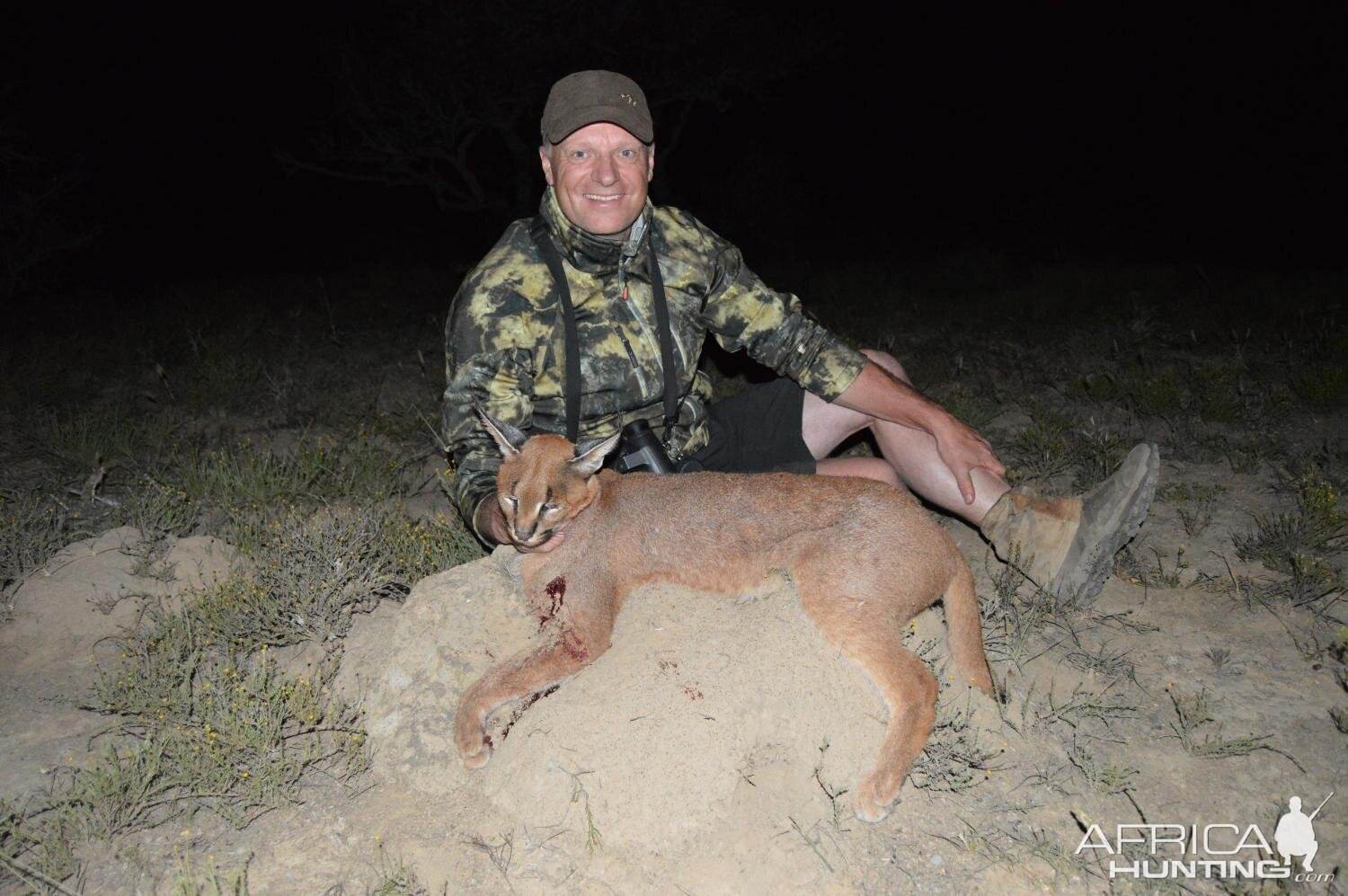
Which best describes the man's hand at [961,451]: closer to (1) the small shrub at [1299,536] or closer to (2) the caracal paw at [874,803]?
(1) the small shrub at [1299,536]

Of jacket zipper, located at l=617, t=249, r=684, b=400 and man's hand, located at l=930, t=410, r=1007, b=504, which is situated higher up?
jacket zipper, located at l=617, t=249, r=684, b=400

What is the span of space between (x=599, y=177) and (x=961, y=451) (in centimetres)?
228

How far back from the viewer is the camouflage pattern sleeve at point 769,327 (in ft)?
15.7

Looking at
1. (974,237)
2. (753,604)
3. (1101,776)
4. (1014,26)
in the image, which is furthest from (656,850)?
(1014,26)

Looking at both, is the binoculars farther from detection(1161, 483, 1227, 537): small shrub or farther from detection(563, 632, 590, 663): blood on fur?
detection(1161, 483, 1227, 537): small shrub

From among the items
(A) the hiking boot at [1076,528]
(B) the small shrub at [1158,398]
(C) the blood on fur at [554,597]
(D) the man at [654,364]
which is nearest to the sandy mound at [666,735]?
(C) the blood on fur at [554,597]

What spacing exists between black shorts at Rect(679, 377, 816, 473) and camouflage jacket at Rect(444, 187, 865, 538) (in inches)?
5.6

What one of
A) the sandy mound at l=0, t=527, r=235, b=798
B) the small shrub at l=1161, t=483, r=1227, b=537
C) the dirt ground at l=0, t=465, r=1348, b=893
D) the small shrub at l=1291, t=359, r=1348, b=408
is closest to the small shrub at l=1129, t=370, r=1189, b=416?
the small shrub at l=1291, t=359, r=1348, b=408

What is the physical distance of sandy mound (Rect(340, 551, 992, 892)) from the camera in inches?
123

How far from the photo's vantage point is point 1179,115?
83.4ft

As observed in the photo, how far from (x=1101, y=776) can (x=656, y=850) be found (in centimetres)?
173

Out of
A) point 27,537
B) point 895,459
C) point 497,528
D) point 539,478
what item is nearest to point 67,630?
point 27,537

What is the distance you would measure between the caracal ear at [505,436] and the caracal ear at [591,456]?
0.24 metres

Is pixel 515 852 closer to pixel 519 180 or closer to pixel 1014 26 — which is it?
pixel 519 180
